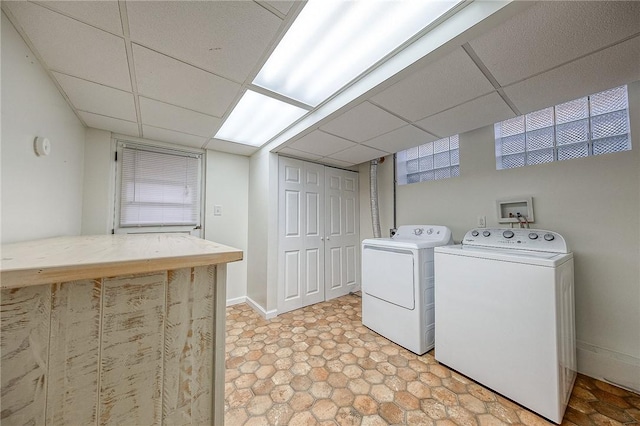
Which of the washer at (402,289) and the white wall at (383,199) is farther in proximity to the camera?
the white wall at (383,199)

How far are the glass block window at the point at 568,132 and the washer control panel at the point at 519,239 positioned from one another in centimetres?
65

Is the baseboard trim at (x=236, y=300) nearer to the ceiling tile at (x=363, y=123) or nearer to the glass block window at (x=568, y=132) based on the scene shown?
the ceiling tile at (x=363, y=123)

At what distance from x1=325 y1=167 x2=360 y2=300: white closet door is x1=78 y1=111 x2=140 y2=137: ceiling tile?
223cm

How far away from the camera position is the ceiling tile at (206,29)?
988mm

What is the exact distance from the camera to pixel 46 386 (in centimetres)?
58

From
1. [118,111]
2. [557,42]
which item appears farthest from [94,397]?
[557,42]

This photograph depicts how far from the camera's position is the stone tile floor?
130 centimetres

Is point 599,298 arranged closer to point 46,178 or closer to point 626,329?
point 626,329

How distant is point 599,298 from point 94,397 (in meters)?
2.86

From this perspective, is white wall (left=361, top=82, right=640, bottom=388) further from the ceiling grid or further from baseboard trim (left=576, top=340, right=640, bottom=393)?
the ceiling grid

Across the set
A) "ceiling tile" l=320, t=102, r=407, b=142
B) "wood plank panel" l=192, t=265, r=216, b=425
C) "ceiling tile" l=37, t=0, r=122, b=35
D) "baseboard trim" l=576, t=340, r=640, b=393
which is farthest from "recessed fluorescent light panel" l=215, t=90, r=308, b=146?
"baseboard trim" l=576, t=340, r=640, b=393

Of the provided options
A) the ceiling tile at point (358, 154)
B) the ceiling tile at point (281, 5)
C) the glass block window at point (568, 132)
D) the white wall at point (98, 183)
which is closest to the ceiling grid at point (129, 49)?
the ceiling tile at point (281, 5)

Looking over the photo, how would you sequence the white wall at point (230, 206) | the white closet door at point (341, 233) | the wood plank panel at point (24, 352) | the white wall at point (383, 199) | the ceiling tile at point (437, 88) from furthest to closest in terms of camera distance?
the white closet door at point (341, 233)
the white wall at point (383, 199)
the white wall at point (230, 206)
the ceiling tile at point (437, 88)
the wood plank panel at point (24, 352)

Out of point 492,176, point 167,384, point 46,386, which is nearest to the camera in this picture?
point 46,386
